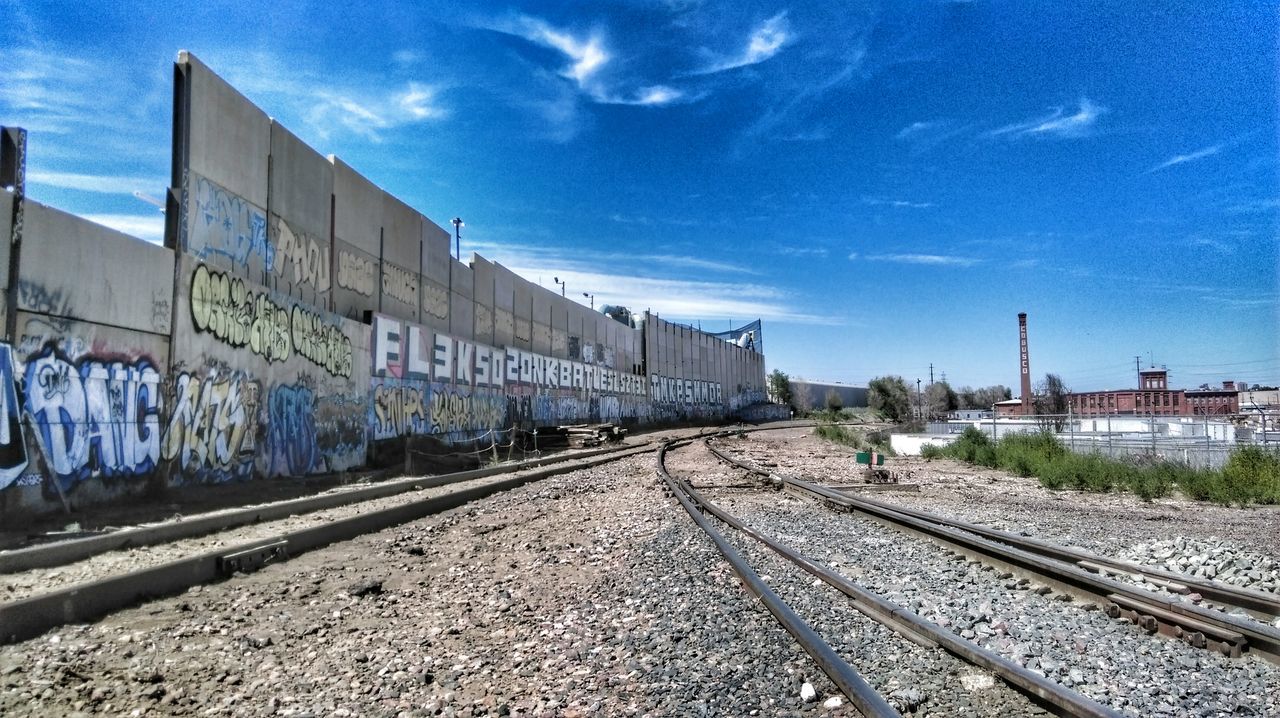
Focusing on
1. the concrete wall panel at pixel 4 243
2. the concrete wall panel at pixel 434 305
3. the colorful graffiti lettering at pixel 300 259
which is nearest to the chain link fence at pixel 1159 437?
the concrete wall panel at pixel 434 305

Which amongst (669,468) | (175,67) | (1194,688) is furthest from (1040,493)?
(175,67)

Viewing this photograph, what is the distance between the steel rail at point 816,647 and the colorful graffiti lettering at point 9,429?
851 centimetres

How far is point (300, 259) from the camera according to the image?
16.3 metres

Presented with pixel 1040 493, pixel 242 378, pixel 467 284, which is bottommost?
pixel 1040 493

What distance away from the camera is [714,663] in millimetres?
4875

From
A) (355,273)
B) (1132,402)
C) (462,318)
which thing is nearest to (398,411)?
(355,273)

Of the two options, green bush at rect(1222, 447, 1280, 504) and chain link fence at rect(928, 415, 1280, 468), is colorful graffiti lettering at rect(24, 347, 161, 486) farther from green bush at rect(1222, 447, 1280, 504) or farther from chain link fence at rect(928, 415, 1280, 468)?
chain link fence at rect(928, 415, 1280, 468)

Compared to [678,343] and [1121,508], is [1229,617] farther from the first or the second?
[678,343]

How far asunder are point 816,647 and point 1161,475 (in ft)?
55.1

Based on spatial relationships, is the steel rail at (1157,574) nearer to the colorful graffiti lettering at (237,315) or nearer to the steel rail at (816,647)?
the steel rail at (816,647)

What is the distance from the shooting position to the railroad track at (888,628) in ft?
13.1

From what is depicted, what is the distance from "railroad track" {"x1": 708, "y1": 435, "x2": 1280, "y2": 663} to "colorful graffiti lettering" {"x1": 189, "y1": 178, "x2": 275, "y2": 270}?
12.5 m

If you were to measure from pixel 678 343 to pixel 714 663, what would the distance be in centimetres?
5810

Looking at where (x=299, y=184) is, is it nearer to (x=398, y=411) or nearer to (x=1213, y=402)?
(x=398, y=411)
